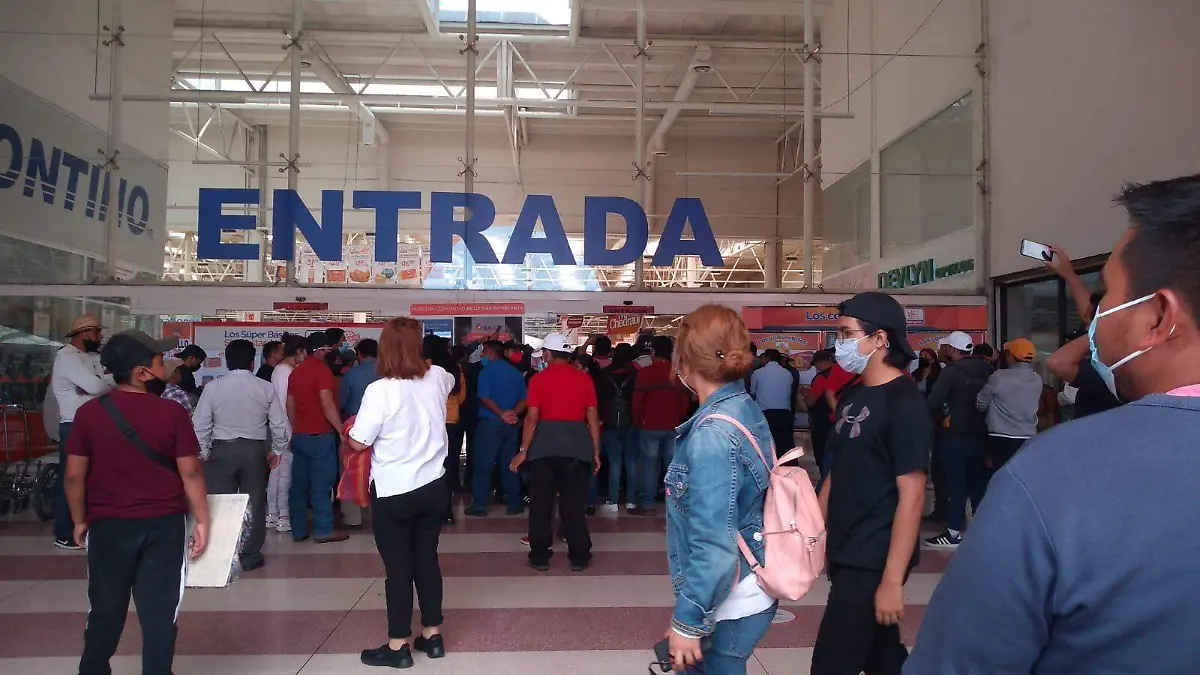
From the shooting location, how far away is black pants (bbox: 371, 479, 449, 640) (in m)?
3.81

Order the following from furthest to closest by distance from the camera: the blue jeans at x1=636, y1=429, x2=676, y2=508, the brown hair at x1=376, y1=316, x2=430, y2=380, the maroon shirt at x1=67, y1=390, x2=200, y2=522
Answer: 1. the blue jeans at x1=636, y1=429, x2=676, y2=508
2. the brown hair at x1=376, y1=316, x2=430, y2=380
3. the maroon shirt at x1=67, y1=390, x2=200, y2=522

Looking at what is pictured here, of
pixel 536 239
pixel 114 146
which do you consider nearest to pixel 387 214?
pixel 536 239

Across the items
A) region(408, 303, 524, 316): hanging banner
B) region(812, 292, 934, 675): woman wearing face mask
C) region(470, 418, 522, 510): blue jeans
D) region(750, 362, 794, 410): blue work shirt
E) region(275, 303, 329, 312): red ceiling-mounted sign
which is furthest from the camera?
region(275, 303, 329, 312): red ceiling-mounted sign

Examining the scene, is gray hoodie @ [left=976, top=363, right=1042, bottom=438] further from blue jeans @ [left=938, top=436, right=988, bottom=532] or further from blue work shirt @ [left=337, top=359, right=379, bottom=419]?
blue work shirt @ [left=337, top=359, right=379, bottom=419]

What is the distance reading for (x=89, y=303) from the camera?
33.6ft

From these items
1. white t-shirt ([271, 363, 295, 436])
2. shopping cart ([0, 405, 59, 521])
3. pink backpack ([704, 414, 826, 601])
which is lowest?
shopping cart ([0, 405, 59, 521])

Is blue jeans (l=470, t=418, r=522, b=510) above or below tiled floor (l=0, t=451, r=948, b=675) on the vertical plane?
above

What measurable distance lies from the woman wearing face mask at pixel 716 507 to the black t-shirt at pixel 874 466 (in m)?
0.47

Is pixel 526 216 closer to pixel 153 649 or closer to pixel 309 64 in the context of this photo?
pixel 309 64

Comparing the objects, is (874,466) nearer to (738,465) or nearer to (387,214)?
(738,465)

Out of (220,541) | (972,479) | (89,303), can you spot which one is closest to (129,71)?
(89,303)

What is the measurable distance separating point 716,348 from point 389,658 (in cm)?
263

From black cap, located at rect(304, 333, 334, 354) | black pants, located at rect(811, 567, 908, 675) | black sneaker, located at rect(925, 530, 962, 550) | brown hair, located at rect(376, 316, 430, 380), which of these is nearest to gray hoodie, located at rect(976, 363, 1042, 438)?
black sneaker, located at rect(925, 530, 962, 550)

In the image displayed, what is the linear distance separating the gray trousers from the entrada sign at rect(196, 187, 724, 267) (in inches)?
204
